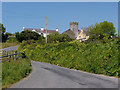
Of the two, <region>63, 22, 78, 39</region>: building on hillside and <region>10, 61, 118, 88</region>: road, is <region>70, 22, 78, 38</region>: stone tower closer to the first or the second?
<region>63, 22, 78, 39</region>: building on hillside

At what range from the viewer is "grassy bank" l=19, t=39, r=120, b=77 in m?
15.4

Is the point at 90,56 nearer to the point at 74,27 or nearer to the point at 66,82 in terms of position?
the point at 66,82

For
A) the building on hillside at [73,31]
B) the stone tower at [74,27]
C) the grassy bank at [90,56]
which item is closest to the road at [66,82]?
the grassy bank at [90,56]

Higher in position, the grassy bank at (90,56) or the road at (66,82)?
the grassy bank at (90,56)

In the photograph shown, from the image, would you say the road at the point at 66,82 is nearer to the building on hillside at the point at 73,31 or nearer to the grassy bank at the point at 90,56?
the grassy bank at the point at 90,56

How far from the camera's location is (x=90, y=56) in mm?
17625

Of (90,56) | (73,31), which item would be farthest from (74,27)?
(90,56)

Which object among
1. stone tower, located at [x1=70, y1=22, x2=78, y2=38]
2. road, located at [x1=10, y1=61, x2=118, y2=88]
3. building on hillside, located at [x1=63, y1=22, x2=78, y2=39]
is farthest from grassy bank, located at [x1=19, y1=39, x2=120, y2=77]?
stone tower, located at [x1=70, y1=22, x2=78, y2=38]

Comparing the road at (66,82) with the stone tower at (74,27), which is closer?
the road at (66,82)

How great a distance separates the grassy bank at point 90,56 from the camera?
15.4 metres

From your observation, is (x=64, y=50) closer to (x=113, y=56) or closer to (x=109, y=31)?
(x=113, y=56)

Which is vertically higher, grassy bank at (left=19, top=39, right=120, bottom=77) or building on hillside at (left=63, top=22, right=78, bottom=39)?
building on hillside at (left=63, top=22, right=78, bottom=39)

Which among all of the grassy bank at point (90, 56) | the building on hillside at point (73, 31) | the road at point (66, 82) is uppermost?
the building on hillside at point (73, 31)

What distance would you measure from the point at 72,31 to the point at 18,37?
32.0m
